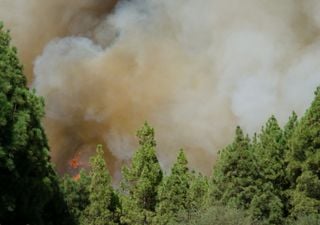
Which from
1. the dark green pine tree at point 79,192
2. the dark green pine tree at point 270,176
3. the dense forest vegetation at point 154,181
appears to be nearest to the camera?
the dense forest vegetation at point 154,181

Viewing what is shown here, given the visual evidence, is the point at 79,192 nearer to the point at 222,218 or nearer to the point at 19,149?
the point at 222,218

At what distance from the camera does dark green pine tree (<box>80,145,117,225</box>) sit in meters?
35.3

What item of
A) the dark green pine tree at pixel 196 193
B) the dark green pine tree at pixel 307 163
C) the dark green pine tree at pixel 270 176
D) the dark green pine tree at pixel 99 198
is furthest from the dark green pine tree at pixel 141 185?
the dark green pine tree at pixel 307 163

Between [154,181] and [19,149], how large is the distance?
19180mm

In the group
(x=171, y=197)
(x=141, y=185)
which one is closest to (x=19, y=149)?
(x=171, y=197)

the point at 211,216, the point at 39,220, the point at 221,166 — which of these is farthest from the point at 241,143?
the point at 39,220

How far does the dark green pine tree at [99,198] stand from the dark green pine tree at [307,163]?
12.3 meters

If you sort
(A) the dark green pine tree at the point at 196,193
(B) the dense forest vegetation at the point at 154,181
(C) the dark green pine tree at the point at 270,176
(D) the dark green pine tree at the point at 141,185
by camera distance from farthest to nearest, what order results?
(D) the dark green pine tree at the point at 141,185 → (A) the dark green pine tree at the point at 196,193 → (C) the dark green pine tree at the point at 270,176 → (B) the dense forest vegetation at the point at 154,181

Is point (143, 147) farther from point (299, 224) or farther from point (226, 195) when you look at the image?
point (299, 224)

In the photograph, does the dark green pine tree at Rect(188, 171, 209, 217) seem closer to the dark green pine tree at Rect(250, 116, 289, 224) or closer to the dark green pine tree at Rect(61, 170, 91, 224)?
the dark green pine tree at Rect(250, 116, 289, 224)

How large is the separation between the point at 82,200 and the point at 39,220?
1803 centimetres

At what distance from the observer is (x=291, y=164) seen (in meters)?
26.6

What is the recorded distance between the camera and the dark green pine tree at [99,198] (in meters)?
35.3

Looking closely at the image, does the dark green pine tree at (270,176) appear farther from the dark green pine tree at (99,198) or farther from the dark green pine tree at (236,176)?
the dark green pine tree at (99,198)
